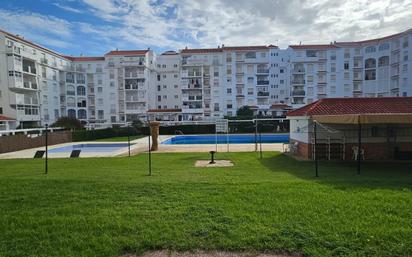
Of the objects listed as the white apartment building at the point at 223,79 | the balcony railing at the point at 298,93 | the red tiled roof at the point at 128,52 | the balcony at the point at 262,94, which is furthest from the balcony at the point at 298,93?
the red tiled roof at the point at 128,52

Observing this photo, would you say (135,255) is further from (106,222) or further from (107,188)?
(107,188)

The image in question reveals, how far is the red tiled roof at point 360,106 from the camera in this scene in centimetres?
1460

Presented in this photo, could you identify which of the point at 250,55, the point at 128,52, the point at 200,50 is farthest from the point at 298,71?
the point at 128,52

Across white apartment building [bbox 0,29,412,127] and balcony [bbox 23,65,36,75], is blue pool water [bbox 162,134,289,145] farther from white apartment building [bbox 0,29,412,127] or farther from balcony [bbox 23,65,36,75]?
balcony [bbox 23,65,36,75]

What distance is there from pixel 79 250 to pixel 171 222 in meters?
1.46

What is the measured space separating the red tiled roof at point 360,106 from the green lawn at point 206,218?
8416 millimetres

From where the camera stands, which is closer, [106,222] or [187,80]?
[106,222]

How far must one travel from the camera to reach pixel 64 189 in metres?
6.74

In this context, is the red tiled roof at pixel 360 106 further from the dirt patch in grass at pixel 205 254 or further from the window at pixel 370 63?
the window at pixel 370 63

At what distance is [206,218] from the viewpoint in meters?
4.78

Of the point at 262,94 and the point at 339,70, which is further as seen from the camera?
Answer: the point at 262,94

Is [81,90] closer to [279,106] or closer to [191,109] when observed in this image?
Answer: [191,109]

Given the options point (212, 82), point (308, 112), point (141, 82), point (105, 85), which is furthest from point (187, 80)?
point (308, 112)

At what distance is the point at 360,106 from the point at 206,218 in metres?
14.0
